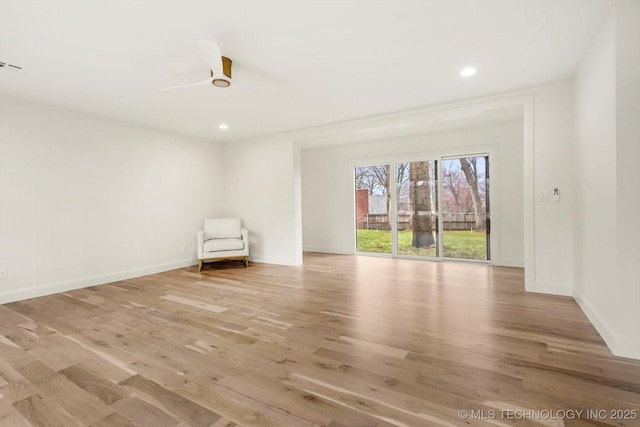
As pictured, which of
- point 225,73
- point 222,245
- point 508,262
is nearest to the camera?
point 225,73

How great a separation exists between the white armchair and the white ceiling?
91.8 inches

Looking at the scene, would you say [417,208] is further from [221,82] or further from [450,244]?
[221,82]

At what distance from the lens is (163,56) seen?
2.67 m

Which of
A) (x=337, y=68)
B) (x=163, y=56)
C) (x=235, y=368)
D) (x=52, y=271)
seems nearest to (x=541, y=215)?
(x=337, y=68)

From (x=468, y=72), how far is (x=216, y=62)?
2552 millimetres

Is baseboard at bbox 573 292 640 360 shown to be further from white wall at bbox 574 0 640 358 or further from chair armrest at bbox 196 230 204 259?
chair armrest at bbox 196 230 204 259

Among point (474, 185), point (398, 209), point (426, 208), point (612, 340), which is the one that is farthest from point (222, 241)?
point (612, 340)

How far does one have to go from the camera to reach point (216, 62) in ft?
8.11

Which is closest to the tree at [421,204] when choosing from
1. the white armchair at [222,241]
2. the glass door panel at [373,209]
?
the glass door panel at [373,209]

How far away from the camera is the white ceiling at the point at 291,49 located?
209 centimetres

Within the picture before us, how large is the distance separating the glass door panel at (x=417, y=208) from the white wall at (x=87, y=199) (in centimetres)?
417

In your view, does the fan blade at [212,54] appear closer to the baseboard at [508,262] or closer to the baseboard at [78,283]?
the baseboard at [78,283]

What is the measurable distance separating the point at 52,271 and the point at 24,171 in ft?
4.30

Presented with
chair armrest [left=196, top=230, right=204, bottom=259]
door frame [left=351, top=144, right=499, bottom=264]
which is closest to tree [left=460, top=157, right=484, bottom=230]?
door frame [left=351, top=144, right=499, bottom=264]
